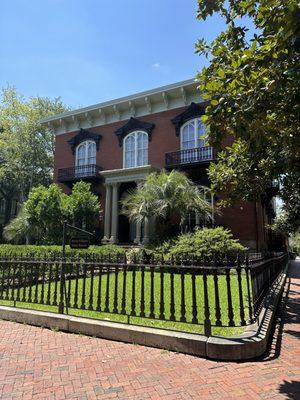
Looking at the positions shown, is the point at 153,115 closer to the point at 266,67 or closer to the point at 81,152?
the point at 81,152

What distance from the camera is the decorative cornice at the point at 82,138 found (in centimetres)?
2627

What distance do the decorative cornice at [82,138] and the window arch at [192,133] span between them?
6.97 m

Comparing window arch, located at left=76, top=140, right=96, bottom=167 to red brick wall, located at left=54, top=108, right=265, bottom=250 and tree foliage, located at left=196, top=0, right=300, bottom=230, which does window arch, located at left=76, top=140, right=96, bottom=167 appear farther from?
tree foliage, located at left=196, top=0, right=300, bottom=230

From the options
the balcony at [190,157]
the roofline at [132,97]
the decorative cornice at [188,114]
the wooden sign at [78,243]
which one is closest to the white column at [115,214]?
the balcony at [190,157]

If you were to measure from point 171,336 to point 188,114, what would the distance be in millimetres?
19277

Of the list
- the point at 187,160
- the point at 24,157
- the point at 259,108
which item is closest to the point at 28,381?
the point at 259,108

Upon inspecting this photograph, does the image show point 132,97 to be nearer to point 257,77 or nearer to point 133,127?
point 133,127

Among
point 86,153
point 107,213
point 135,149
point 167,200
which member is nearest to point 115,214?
point 107,213

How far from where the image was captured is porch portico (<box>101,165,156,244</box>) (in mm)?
21678

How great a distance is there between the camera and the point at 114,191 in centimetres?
2261

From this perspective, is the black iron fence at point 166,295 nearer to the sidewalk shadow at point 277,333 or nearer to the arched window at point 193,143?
the sidewalk shadow at point 277,333

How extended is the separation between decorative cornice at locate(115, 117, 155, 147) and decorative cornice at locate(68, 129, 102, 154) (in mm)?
1850

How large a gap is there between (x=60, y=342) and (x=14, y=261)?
292cm

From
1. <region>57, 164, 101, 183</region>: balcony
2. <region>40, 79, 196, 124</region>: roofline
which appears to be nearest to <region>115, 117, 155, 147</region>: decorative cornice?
<region>40, 79, 196, 124</region>: roofline
